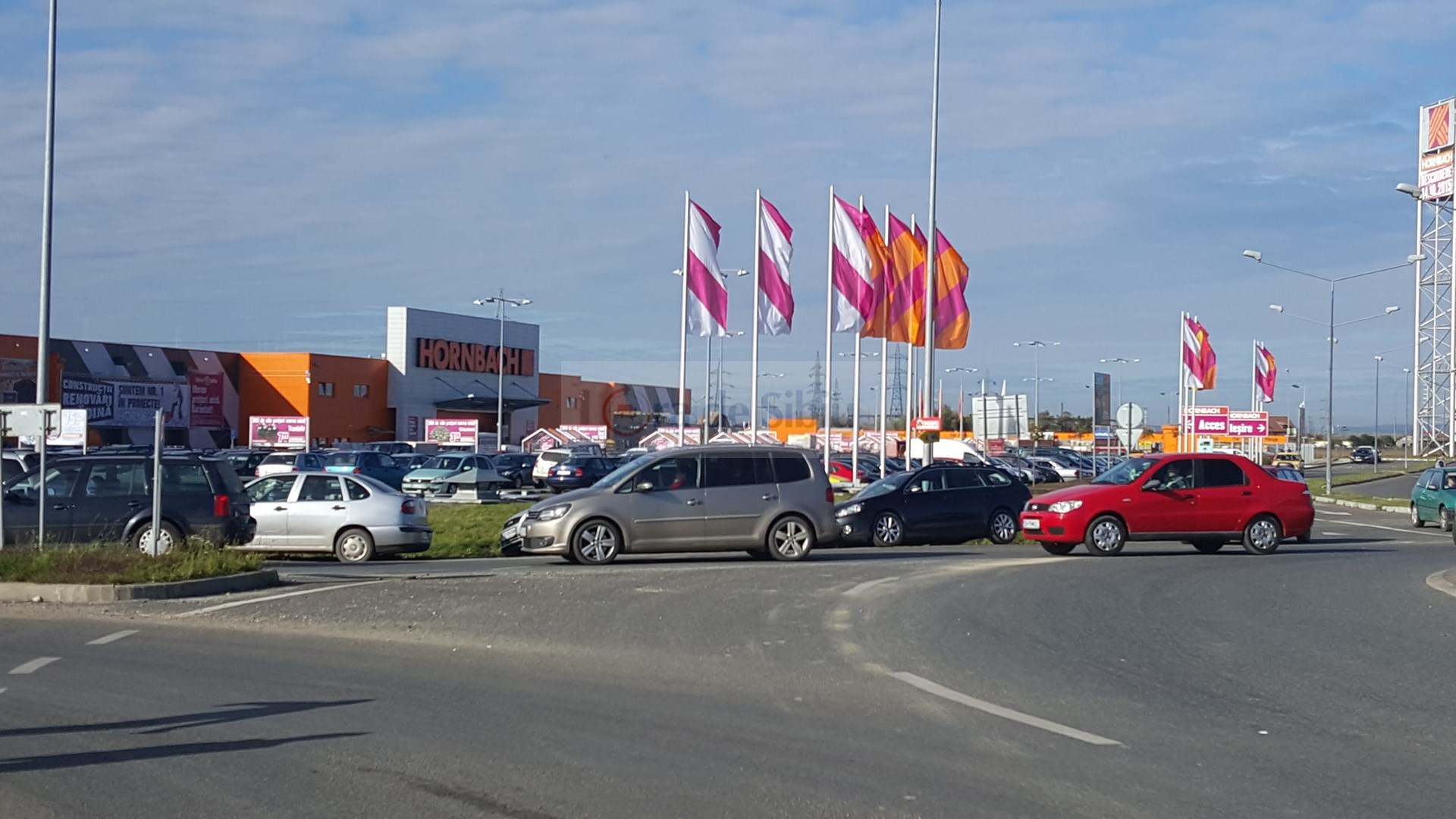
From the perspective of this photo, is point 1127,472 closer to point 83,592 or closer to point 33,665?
point 83,592

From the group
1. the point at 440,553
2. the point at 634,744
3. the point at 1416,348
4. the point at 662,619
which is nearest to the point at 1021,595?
the point at 662,619

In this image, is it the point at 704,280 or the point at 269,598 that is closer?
the point at 269,598

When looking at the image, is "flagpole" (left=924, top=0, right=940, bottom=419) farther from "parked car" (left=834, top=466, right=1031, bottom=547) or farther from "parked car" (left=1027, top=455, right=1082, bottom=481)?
"parked car" (left=1027, top=455, right=1082, bottom=481)

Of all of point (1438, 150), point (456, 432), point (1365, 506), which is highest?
point (1438, 150)

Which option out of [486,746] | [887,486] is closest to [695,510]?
[887,486]

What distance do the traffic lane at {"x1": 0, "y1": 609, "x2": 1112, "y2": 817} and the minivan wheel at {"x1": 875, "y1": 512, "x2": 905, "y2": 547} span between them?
15.7 meters

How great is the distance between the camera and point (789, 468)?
68.0ft

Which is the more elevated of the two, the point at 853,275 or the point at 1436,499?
the point at 853,275

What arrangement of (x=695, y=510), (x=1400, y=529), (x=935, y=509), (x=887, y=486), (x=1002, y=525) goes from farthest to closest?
(x=1400, y=529) < (x=1002, y=525) < (x=887, y=486) < (x=935, y=509) < (x=695, y=510)

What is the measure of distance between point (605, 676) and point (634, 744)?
98.1 inches

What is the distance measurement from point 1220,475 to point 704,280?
1700cm

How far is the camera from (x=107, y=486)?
786 inches

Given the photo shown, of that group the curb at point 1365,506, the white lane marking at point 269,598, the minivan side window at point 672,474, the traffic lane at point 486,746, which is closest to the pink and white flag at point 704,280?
the minivan side window at point 672,474

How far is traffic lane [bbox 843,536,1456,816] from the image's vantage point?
736 centimetres
